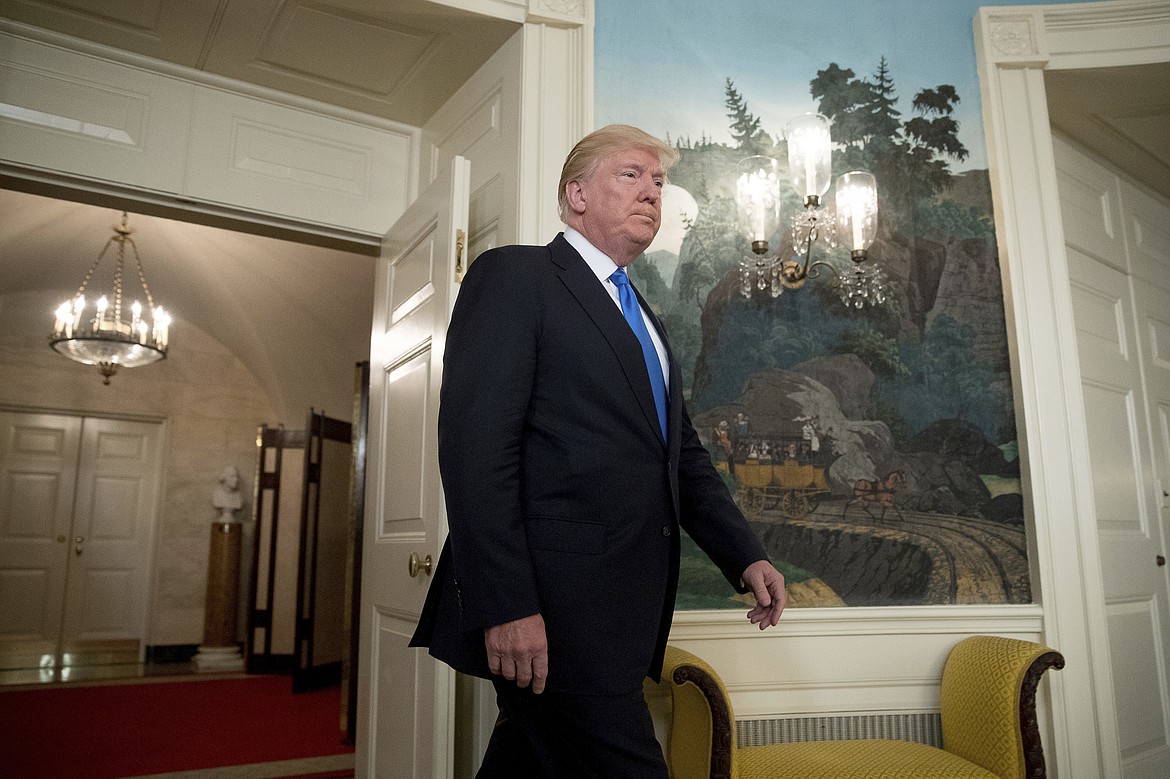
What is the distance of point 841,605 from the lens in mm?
2945

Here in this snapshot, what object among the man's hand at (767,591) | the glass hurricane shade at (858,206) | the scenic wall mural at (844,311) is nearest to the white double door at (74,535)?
the scenic wall mural at (844,311)

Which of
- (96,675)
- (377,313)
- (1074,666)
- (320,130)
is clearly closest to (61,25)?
(320,130)

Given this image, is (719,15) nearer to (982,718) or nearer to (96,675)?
(982,718)

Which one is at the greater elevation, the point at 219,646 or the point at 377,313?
the point at 377,313

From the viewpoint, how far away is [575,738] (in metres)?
1.36

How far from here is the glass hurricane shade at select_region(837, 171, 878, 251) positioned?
3074 millimetres

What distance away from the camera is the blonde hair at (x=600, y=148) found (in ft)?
5.68

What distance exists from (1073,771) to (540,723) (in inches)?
96.8

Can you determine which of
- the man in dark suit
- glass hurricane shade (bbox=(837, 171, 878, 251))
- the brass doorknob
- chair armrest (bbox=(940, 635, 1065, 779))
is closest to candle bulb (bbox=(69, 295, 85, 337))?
the brass doorknob

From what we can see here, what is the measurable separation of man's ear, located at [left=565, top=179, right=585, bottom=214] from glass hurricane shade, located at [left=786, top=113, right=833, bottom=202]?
1548 mm

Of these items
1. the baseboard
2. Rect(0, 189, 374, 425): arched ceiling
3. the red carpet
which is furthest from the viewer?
the baseboard

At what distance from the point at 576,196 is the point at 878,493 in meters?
1.85

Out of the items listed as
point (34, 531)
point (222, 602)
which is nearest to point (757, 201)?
point (222, 602)

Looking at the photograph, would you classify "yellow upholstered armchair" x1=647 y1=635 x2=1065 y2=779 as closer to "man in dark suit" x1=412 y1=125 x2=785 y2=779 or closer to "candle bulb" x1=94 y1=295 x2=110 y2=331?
"man in dark suit" x1=412 y1=125 x2=785 y2=779
